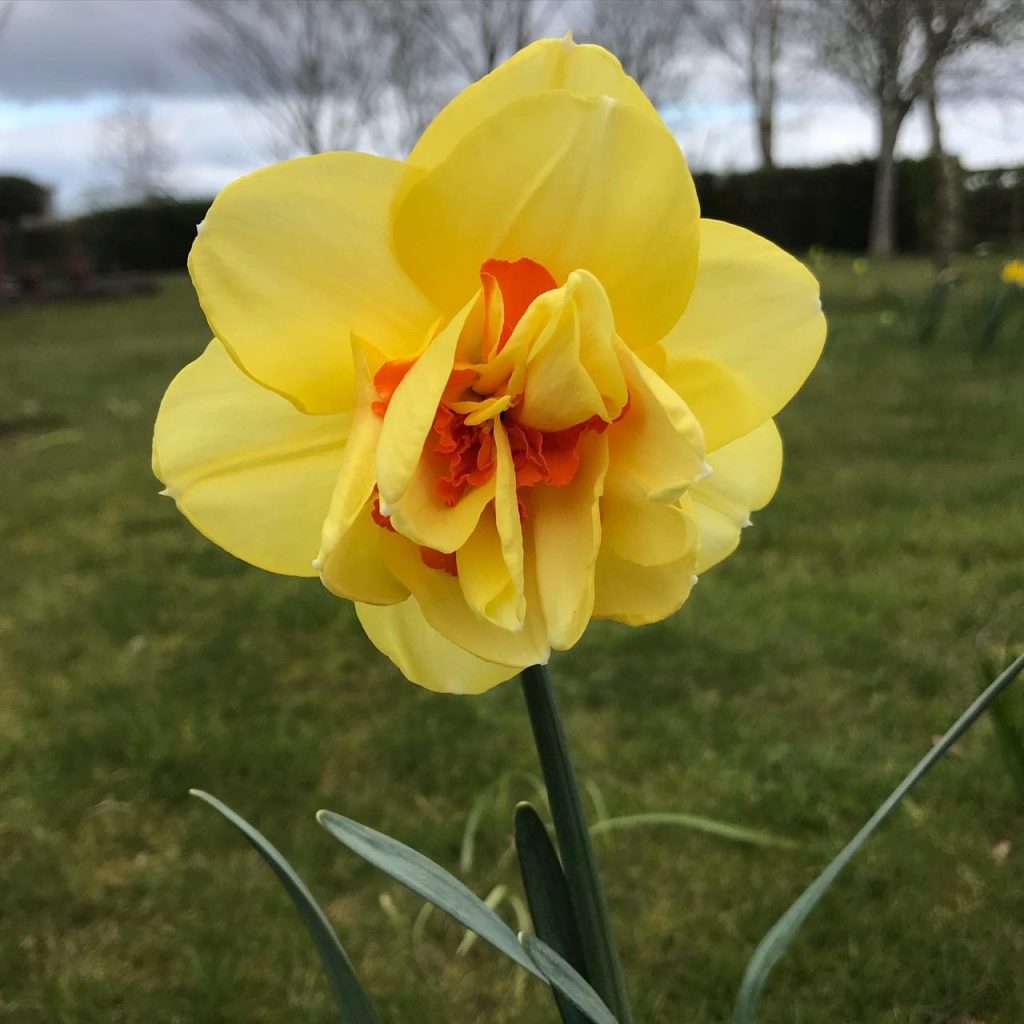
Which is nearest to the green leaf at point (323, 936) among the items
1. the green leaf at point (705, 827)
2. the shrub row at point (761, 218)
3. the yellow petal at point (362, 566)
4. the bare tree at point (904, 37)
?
the yellow petal at point (362, 566)

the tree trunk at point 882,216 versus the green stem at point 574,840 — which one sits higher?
the green stem at point 574,840

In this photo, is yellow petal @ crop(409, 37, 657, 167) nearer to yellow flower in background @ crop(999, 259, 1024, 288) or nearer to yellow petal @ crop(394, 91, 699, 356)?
yellow petal @ crop(394, 91, 699, 356)

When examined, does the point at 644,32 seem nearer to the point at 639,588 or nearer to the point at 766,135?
the point at 766,135

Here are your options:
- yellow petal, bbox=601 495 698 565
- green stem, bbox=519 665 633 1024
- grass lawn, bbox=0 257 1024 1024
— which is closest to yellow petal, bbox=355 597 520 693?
green stem, bbox=519 665 633 1024

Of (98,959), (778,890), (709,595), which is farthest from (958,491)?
(98,959)

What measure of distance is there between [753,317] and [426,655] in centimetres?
29

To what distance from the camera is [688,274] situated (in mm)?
603

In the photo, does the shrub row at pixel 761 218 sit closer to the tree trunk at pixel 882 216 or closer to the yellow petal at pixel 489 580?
the tree trunk at pixel 882 216

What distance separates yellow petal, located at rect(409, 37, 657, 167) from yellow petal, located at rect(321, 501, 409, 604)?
0.21 metres

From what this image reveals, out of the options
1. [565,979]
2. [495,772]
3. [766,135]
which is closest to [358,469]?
Answer: [565,979]

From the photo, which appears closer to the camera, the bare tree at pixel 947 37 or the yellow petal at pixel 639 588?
the yellow petal at pixel 639 588

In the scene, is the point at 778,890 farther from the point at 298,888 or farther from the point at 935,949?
the point at 298,888

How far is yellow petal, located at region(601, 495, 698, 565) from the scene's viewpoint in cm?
57

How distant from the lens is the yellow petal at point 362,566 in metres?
0.55
